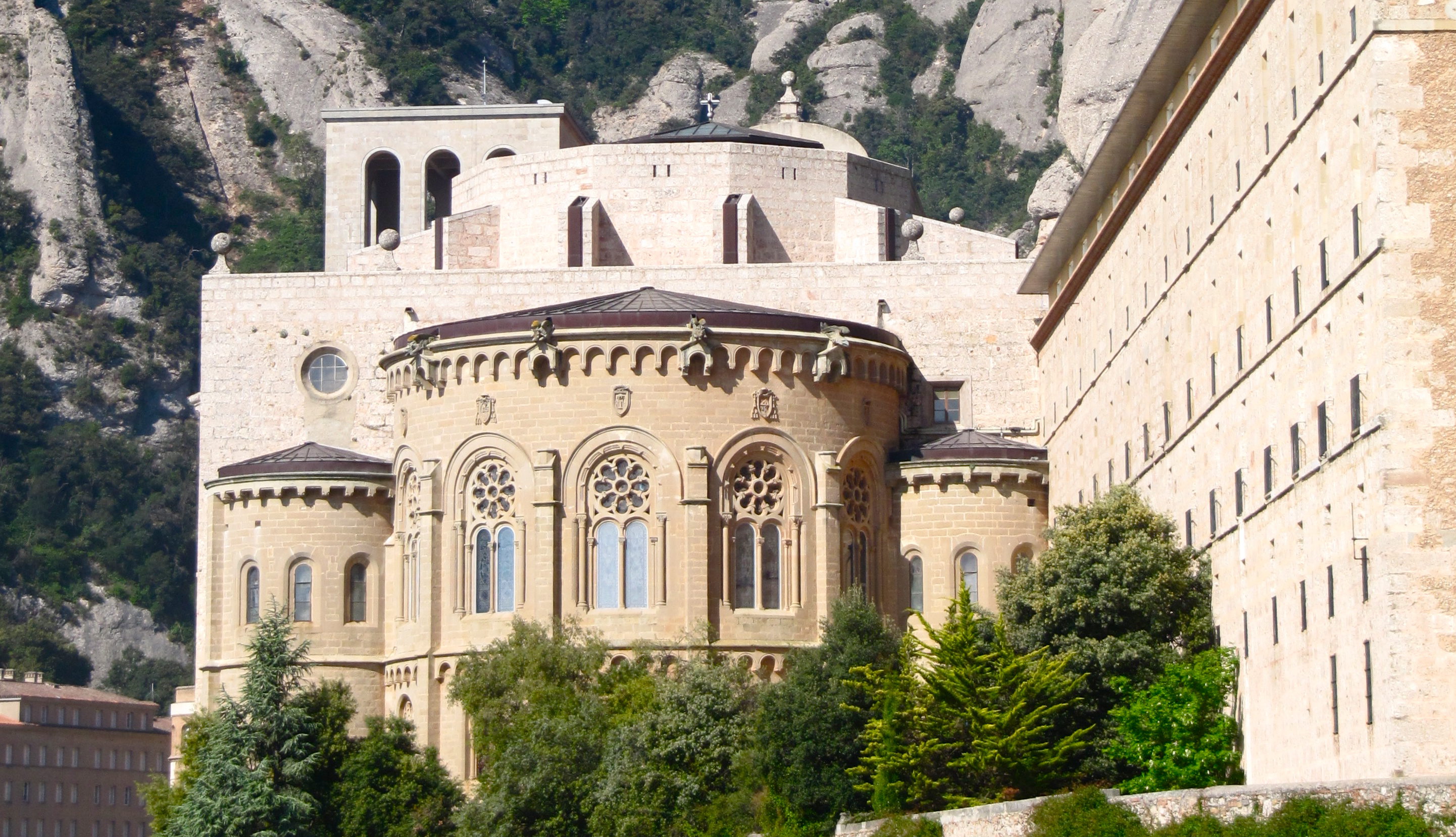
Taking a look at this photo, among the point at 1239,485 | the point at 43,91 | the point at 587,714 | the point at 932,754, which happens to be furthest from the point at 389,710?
the point at 43,91

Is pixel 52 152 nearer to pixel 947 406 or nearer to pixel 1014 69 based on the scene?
pixel 1014 69

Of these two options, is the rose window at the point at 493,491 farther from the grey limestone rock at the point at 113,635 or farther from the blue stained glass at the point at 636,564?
the grey limestone rock at the point at 113,635

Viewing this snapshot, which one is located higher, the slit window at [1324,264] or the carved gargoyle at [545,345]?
the carved gargoyle at [545,345]

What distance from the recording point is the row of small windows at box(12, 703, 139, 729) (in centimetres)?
11206

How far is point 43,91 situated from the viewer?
137m

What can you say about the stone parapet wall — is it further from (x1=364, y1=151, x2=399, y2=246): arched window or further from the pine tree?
(x1=364, y1=151, x2=399, y2=246): arched window

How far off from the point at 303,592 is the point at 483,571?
5.11m

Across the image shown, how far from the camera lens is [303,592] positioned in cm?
5534

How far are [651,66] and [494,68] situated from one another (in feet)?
38.2

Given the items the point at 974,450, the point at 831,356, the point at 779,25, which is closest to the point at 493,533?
the point at 831,356

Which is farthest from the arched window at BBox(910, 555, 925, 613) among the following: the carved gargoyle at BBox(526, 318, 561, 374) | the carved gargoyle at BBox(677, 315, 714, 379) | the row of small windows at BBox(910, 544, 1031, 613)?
the carved gargoyle at BBox(526, 318, 561, 374)

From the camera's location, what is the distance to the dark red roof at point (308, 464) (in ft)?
182

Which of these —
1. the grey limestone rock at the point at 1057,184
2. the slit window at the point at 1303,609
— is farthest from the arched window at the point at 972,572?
the grey limestone rock at the point at 1057,184

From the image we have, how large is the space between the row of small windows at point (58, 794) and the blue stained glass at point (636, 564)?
68.9 meters
